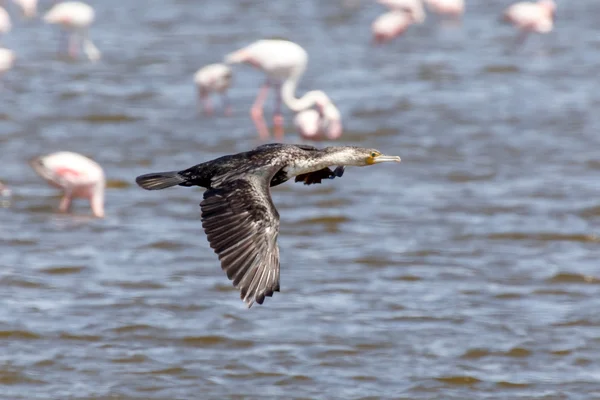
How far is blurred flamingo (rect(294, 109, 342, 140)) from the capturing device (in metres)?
12.7

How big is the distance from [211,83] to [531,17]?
540 centimetres

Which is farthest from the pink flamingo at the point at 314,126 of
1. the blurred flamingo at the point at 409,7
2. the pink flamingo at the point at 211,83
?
the blurred flamingo at the point at 409,7

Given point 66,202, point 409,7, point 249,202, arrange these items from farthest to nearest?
point 409,7
point 66,202
point 249,202

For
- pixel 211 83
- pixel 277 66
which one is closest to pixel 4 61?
pixel 211 83

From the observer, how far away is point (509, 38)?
18234 mm

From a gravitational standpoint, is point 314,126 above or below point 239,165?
Result: above

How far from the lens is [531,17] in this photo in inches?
675

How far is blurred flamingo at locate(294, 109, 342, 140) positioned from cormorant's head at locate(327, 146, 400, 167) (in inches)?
224

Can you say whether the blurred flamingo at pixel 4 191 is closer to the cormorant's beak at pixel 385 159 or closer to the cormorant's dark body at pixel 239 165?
the cormorant's dark body at pixel 239 165

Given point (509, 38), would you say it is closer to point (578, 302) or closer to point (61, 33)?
point (61, 33)

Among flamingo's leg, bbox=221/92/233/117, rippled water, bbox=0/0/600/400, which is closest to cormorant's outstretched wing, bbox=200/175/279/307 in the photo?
rippled water, bbox=0/0/600/400

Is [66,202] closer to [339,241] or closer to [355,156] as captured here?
[339,241]

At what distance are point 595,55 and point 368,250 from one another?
7771 millimetres

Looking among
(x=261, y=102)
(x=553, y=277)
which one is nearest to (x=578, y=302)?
(x=553, y=277)
